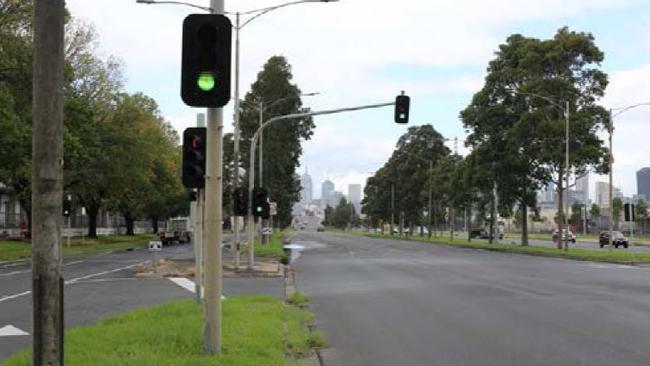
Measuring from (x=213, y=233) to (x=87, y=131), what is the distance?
4036cm

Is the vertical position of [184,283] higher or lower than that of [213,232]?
lower

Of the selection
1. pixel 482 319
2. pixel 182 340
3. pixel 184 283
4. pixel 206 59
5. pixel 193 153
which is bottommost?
pixel 184 283

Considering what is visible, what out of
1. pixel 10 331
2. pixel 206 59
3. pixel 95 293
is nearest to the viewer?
pixel 206 59

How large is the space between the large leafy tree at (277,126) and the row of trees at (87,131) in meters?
8.03

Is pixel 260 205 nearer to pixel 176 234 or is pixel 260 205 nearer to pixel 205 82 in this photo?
pixel 205 82

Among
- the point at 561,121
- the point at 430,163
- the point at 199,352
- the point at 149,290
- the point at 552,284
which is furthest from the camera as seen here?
the point at 430,163

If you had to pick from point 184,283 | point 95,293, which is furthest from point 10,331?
point 184,283

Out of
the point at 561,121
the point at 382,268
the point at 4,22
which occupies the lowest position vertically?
the point at 382,268

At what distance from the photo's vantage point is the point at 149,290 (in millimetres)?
22922

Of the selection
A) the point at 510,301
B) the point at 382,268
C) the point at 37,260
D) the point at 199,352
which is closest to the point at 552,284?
the point at 510,301

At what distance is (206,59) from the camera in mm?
9062

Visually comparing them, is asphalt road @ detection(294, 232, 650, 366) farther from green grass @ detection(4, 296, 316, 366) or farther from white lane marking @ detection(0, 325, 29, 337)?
white lane marking @ detection(0, 325, 29, 337)

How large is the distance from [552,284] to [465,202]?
5389cm

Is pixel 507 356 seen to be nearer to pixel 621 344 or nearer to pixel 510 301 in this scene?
pixel 621 344
